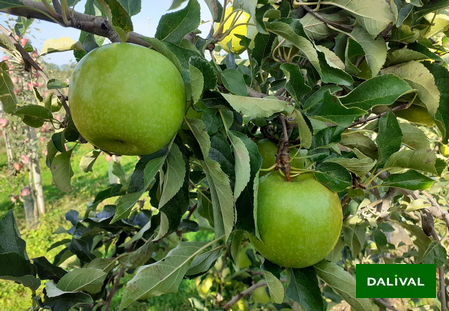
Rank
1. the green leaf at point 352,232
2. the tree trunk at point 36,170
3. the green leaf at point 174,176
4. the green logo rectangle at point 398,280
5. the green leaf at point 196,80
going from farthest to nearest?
the tree trunk at point 36,170, the green leaf at point 352,232, the green logo rectangle at point 398,280, the green leaf at point 174,176, the green leaf at point 196,80

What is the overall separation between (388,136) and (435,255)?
17.9 inches

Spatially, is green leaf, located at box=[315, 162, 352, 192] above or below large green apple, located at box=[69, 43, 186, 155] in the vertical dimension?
below

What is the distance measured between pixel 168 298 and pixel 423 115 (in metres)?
2.54

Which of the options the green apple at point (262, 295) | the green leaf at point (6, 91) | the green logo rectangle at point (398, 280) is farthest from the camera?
the green apple at point (262, 295)

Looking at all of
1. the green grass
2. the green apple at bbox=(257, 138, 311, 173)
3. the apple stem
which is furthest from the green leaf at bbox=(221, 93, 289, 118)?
the green grass

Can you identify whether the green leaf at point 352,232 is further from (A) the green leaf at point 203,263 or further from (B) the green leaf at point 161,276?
(B) the green leaf at point 161,276

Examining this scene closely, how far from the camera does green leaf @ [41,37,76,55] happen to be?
0.70 metres

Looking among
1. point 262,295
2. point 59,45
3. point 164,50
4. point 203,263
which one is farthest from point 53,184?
point 164,50

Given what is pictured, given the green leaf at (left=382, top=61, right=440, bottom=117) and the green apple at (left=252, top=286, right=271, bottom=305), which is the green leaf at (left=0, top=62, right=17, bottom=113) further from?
the green apple at (left=252, top=286, right=271, bottom=305)

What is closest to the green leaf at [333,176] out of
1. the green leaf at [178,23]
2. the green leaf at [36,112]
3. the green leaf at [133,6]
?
the green leaf at [178,23]

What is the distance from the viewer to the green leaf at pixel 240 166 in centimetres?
42

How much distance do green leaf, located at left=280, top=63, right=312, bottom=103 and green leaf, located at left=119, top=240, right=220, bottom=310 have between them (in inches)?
14.2

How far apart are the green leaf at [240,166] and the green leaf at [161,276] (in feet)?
0.79

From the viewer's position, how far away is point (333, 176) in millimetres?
554
